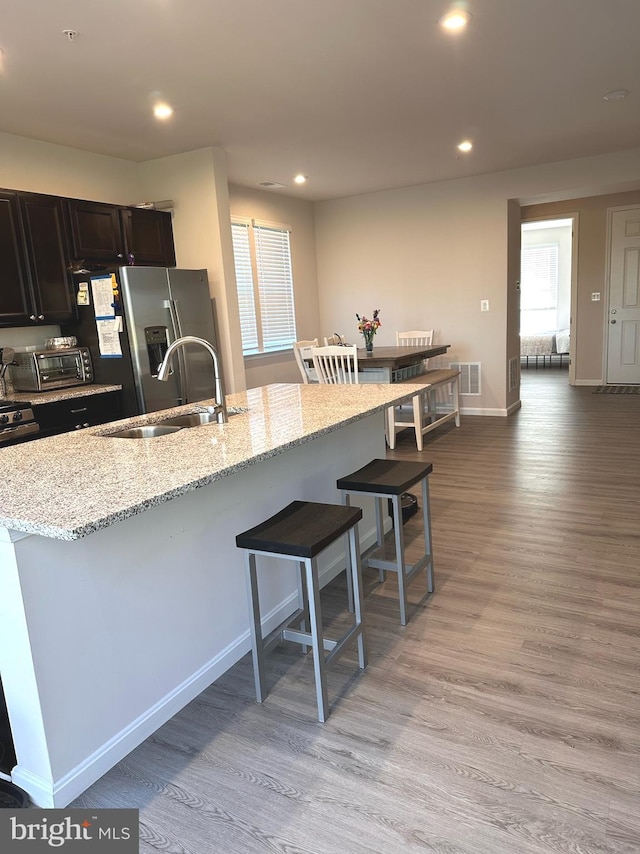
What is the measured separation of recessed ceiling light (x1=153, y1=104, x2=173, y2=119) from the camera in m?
3.64

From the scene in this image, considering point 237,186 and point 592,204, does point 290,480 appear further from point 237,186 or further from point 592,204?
point 592,204

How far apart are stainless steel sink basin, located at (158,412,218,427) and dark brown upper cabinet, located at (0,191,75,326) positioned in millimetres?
1791

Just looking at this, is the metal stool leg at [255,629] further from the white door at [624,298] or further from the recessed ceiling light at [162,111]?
the white door at [624,298]

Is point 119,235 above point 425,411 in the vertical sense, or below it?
above

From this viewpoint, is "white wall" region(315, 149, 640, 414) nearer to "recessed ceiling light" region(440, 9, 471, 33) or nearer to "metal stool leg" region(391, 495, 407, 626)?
"recessed ceiling light" region(440, 9, 471, 33)

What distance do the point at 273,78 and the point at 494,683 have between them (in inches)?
129

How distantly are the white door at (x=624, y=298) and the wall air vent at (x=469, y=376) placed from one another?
2.64 metres

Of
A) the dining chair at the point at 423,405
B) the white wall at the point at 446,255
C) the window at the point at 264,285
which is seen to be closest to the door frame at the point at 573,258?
the white wall at the point at 446,255

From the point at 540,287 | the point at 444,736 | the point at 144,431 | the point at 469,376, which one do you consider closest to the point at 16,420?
the point at 144,431

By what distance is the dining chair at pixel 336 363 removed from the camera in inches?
202

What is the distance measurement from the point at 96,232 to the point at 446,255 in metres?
4.02

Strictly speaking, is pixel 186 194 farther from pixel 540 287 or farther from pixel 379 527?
pixel 540 287

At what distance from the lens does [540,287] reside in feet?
38.3

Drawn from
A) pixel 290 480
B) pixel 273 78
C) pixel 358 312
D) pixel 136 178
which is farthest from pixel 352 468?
pixel 358 312
